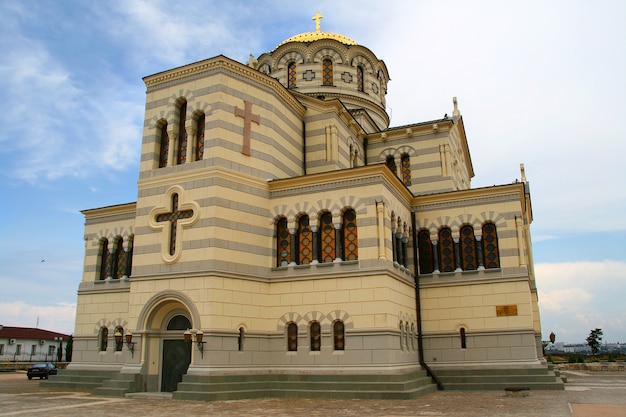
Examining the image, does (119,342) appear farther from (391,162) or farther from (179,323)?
(391,162)

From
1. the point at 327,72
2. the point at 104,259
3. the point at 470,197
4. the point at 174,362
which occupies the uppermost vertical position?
the point at 327,72

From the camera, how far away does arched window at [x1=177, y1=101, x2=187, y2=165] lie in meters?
22.9

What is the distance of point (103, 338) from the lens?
25.8 metres

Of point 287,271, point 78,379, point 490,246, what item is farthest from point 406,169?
point 78,379

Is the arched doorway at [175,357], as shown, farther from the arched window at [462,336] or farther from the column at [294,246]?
the arched window at [462,336]

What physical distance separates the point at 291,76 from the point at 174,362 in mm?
18589

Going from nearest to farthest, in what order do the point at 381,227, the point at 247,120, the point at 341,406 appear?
the point at 341,406 → the point at 381,227 → the point at 247,120

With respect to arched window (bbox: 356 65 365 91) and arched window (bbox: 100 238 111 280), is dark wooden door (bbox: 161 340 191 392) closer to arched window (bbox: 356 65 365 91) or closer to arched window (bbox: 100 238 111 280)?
arched window (bbox: 100 238 111 280)

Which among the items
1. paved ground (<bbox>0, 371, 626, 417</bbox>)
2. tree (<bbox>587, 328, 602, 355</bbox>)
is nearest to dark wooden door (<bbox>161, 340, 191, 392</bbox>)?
paved ground (<bbox>0, 371, 626, 417</bbox>)

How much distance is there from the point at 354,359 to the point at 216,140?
9.73 m

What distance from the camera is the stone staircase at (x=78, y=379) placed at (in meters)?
24.3

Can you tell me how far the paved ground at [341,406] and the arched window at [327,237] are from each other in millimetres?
5602

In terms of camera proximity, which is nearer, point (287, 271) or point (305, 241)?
point (287, 271)

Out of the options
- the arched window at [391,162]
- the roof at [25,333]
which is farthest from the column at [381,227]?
the roof at [25,333]
